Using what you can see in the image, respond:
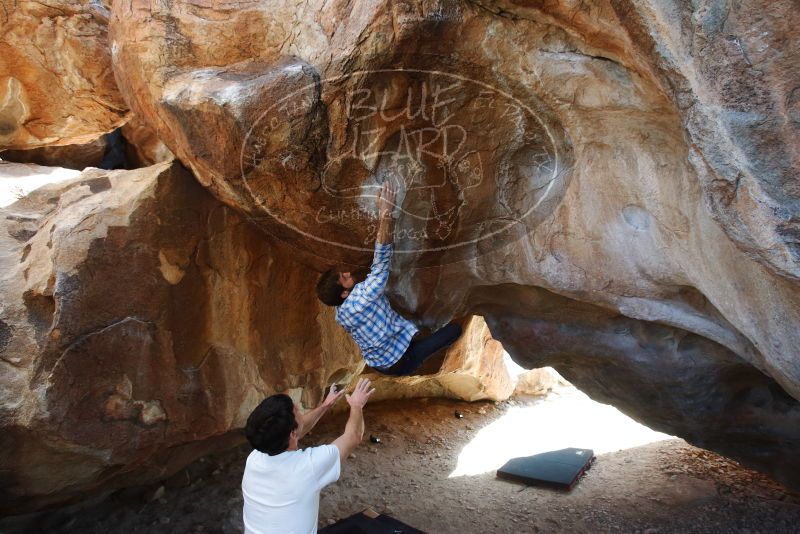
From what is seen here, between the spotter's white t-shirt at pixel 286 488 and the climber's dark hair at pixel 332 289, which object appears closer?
the spotter's white t-shirt at pixel 286 488

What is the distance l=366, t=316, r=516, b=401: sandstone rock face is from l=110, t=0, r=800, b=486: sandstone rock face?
6.30ft

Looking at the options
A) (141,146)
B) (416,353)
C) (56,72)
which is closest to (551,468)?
(416,353)

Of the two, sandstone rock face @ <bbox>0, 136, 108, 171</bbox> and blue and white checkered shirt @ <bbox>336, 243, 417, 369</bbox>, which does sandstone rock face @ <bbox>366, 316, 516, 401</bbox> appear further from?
sandstone rock face @ <bbox>0, 136, 108, 171</bbox>

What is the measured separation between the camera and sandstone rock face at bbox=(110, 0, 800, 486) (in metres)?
1.70

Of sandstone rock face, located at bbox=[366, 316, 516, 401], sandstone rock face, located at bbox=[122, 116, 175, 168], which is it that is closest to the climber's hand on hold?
sandstone rock face, located at bbox=[366, 316, 516, 401]

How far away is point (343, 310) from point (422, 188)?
2.50 feet

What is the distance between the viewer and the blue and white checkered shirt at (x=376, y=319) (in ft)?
9.05

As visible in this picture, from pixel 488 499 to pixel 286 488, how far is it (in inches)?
99.6

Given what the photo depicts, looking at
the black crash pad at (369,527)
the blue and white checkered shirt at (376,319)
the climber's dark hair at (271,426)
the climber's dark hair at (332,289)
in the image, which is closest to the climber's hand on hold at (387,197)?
the blue and white checkered shirt at (376,319)

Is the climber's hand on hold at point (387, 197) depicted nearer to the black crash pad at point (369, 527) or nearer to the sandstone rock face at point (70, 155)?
the black crash pad at point (369, 527)

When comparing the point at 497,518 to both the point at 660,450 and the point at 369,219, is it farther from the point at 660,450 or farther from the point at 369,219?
the point at 369,219

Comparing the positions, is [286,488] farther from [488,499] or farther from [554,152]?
[488,499]

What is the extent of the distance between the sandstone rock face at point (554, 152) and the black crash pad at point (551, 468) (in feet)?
3.18

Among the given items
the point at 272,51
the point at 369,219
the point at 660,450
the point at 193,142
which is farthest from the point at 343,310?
the point at 660,450
